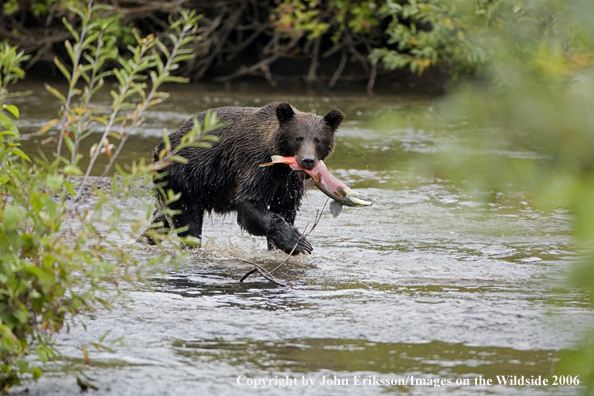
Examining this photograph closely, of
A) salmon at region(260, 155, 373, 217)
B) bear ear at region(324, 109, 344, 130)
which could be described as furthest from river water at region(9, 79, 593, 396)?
bear ear at region(324, 109, 344, 130)

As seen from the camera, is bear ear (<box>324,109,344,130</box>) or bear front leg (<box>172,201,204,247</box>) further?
bear front leg (<box>172,201,204,247</box>)

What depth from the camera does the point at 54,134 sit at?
1172 centimetres

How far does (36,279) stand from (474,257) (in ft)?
11.8

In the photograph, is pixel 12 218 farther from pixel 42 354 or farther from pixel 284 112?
pixel 284 112

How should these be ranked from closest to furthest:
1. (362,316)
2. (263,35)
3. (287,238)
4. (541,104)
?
1. (541,104)
2. (362,316)
3. (287,238)
4. (263,35)

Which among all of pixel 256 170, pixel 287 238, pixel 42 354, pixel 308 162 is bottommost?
pixel 287 238

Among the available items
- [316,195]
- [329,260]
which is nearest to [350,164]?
[316,195]

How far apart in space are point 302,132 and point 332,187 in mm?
541

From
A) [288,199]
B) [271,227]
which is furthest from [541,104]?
[288,199]

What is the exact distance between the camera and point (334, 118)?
613 centimetres

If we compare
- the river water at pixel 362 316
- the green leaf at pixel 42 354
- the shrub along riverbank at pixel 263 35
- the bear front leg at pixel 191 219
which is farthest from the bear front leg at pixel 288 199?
the shrub along riverbank at pixel 263 35

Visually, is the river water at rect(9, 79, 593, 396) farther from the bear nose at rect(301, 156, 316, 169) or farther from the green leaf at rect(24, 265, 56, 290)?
the bear nose at rect(301, 156, 316, 169)

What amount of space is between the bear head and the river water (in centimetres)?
84

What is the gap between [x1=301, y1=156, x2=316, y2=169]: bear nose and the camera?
18.8 ft
